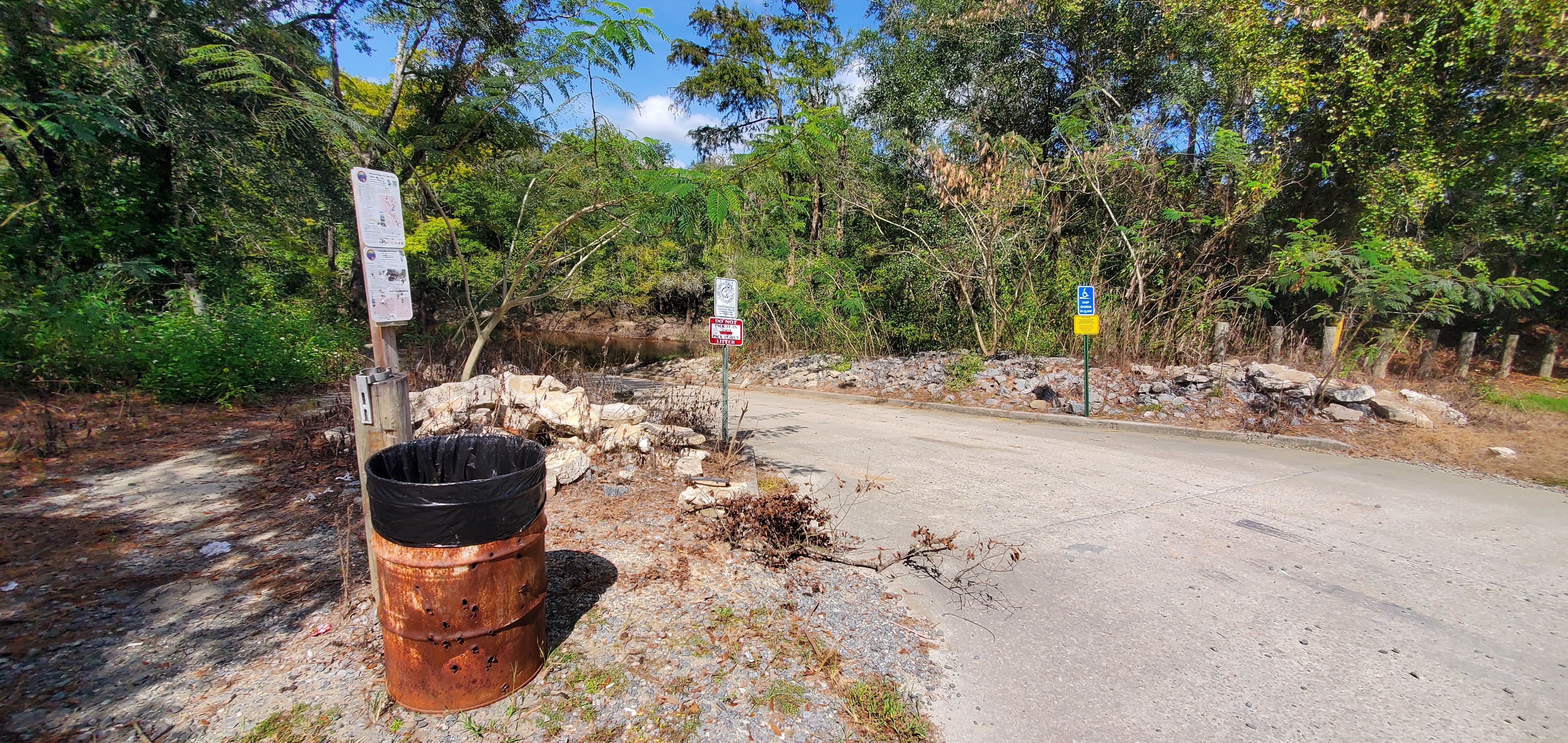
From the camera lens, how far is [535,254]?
7434 mm

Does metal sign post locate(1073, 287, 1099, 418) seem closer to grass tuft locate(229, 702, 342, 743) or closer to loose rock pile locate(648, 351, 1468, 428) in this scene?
loose rock pile locate(648, 351, 1468, 428)

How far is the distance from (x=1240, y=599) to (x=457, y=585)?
459 centimetres

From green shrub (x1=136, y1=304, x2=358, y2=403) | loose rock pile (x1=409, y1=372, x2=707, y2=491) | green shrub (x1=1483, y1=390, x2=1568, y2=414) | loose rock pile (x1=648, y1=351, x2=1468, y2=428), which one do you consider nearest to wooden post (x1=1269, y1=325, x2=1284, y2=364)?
loose rock pile (x1=648, y1=351, x2=1468, y2=428)

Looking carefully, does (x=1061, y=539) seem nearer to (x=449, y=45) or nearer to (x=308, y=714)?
(x=308, y=714)

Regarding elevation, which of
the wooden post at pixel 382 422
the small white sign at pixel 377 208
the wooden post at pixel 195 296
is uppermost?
the small white sign at pixel 377 208

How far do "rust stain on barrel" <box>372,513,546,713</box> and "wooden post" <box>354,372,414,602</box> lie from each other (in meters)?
0.59

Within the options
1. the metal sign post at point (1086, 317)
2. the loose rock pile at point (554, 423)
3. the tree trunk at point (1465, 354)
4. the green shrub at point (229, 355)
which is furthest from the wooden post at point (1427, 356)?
the green shrub at point (229, 355)

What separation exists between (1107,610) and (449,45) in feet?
52.8

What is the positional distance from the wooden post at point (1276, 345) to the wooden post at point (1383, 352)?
1.34 metres

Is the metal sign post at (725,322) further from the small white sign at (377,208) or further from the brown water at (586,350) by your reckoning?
the small white sign at (377,208)

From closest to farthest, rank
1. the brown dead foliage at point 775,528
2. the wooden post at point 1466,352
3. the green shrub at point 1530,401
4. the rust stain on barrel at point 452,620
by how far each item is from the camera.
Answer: the rust stain on barrel at point 452,620 < the brown dead foliage at point 775,528 < the green shrub at point 1530,401 < the wooden post at point 1466,352

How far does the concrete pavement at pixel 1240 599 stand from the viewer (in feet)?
9.30

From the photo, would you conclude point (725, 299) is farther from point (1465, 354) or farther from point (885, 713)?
point (1465, 354)

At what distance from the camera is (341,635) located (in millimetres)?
3078
